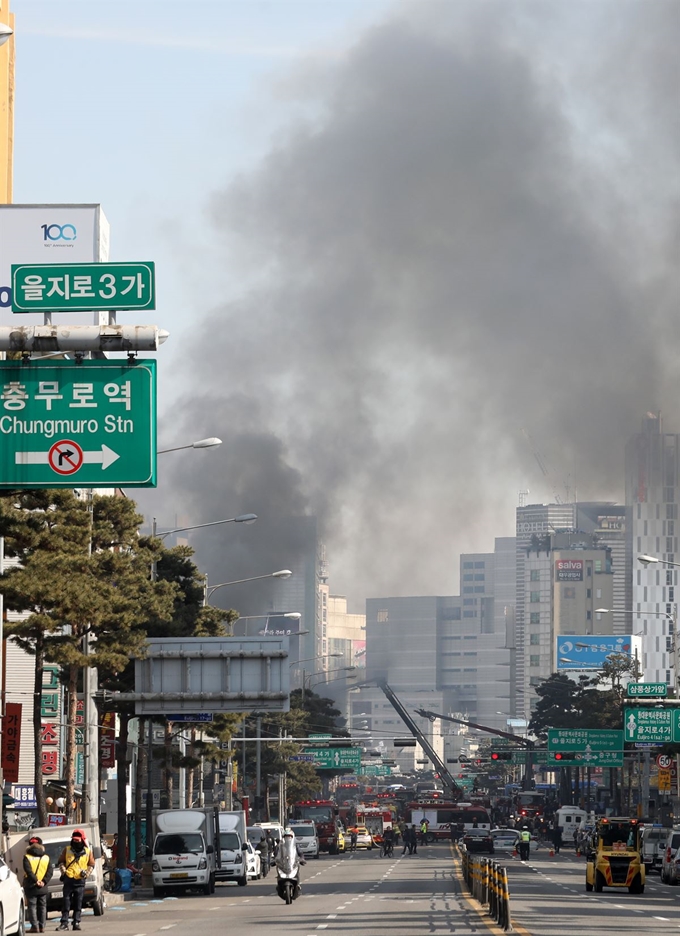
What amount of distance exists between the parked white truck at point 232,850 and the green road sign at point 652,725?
25774 millimetres

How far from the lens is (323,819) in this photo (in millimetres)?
117812

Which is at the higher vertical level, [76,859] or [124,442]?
[124,442]

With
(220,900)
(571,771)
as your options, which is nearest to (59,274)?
(220,900)

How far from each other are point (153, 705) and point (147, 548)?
19.4 ft

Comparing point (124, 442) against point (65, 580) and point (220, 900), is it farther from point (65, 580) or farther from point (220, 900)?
point (220, 900)

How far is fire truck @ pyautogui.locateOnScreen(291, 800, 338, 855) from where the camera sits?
114m

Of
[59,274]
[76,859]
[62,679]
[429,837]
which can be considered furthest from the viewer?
[429,837]

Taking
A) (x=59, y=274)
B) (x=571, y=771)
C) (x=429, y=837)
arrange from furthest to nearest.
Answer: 1. (x=571, y=771)
2. (x=429, y=837)
3. (x=59, y=274)

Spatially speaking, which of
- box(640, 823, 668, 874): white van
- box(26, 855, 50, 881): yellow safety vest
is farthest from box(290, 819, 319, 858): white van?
box(26, 855, 50, 881): yellow safety vest

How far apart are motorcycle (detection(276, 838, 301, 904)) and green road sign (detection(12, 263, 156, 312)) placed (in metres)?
24.1

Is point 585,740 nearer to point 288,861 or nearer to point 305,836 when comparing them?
point 305,836

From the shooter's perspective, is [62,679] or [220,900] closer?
[220,900]

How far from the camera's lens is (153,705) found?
62250mm

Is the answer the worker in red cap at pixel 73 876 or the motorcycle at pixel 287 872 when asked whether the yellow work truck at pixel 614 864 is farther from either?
the worker in red cap at pixel 73 876
